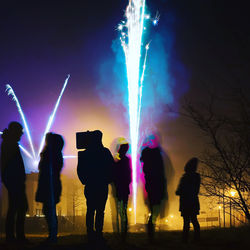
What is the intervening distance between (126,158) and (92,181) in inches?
36.0

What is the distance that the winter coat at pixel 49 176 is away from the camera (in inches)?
218

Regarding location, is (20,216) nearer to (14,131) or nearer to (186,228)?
(14,131)

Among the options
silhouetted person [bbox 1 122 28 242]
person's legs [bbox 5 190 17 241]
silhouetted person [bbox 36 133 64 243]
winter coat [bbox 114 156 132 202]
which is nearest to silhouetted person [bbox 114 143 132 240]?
winter coat [bbox 114 156 132 202]

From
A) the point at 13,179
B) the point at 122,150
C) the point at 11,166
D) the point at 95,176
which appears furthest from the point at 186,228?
the point at 11,166

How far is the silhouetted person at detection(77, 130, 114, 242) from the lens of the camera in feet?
18.0

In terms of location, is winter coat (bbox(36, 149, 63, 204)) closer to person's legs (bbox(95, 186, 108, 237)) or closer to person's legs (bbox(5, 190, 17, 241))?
person's legs (bbox(5, 190, 17, 241))

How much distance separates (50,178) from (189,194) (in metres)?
2.73

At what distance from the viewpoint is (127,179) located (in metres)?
6.08

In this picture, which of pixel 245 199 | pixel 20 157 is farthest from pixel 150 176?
pixel 245 199

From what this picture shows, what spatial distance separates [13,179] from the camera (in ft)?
18.0

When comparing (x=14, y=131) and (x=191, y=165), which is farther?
(x=191, y=165)

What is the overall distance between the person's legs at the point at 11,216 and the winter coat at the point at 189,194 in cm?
309

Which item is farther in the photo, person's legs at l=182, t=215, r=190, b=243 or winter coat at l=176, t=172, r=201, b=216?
winter coat at l=176, t=172, r=201, b=216

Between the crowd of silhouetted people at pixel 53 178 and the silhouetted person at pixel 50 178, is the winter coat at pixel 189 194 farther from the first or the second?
the silhouetted person at pixel 50 178
